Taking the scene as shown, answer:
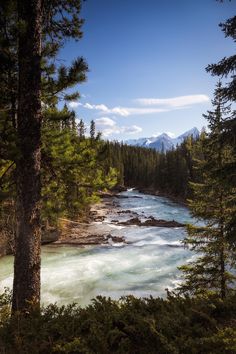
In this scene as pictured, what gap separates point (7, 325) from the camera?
511 centimetres

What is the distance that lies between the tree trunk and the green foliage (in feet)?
2.13

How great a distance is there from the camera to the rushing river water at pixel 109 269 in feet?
49.0

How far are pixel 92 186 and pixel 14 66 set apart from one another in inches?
126

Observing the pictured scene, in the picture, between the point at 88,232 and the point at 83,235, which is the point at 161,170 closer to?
the point at 88,232

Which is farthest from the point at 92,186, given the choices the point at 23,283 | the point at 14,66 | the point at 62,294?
the point at 62,294

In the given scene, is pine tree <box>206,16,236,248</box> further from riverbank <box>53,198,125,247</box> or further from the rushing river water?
riverbank <box>53,198,125,247</box>

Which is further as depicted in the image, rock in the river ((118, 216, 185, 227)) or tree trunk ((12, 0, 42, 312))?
rock in the river ((118, 216, 185, 227))

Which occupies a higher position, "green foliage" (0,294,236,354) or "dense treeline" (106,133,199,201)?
"dense treeline" (106,133,199,201)

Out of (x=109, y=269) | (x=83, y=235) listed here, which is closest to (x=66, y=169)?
(x=109, y=269)

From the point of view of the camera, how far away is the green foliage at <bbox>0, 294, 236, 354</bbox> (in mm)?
4340

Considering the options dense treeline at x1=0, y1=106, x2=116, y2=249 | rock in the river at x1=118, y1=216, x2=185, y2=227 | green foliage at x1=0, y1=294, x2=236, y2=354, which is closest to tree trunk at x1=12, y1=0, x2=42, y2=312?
green foliage at x1=0, y1=294, x2=236, y2=354

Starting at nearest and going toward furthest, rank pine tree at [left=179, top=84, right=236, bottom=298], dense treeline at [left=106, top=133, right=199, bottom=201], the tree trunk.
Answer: the tree trunk < pine tree at [left=179, top=84, right=236, bottom=298] < dense treeline at [left=106, top=133, right=199, bottom=201]

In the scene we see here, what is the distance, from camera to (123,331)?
16.5ft

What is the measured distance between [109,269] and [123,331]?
549 inches
